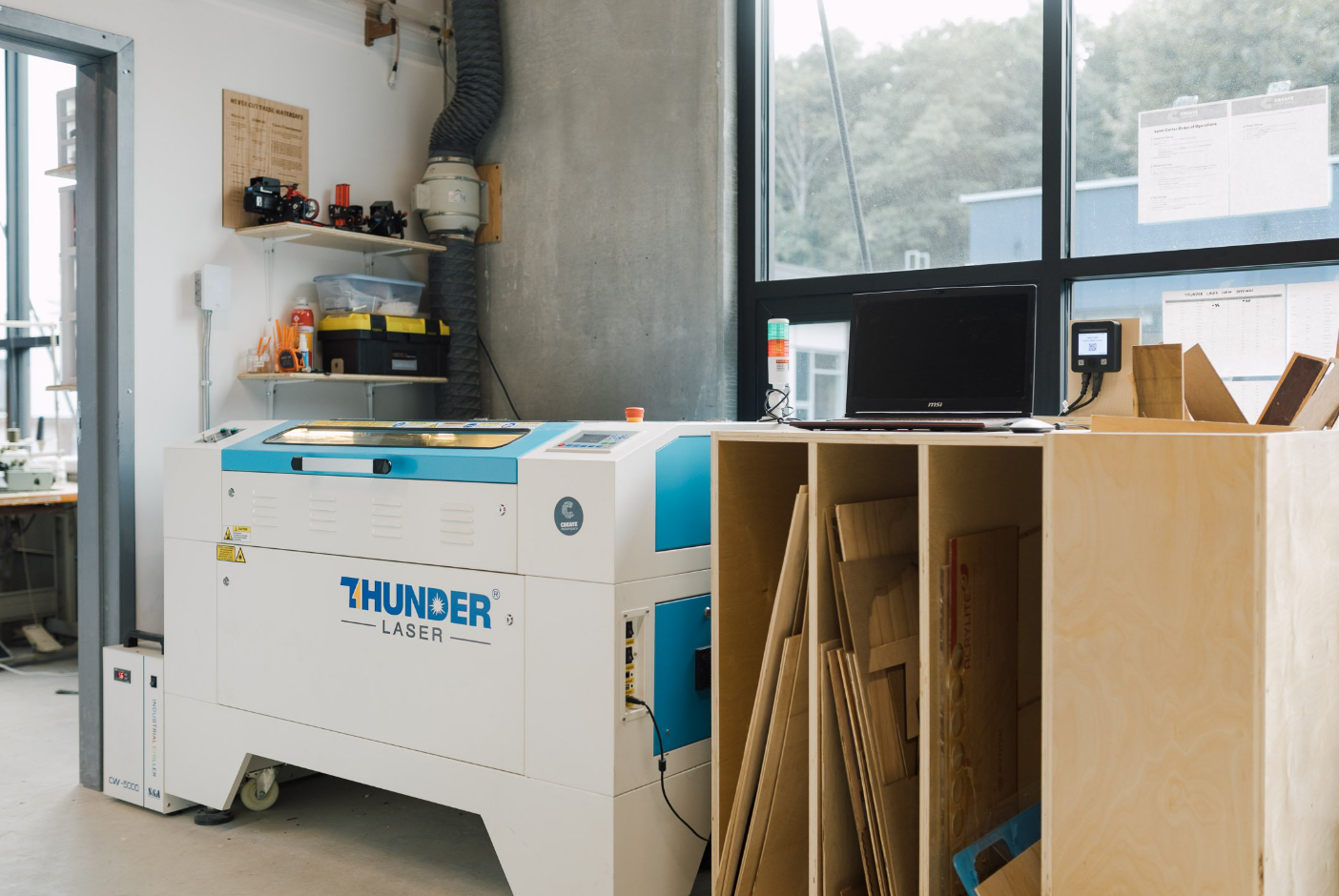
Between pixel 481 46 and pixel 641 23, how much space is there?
0.64 meters

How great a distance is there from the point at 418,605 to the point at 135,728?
1.22m

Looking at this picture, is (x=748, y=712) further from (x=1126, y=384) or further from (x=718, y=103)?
(x=718, y=103)

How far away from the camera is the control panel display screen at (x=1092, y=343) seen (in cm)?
247

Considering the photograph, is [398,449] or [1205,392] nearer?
[1205,392]

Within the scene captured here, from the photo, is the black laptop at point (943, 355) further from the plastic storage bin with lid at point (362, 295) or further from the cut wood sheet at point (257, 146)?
the cut wood sheet at point (257, 146)

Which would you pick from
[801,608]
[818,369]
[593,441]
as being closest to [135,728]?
[593,441]

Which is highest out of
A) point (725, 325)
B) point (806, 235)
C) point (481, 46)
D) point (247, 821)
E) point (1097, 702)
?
point (481, 46)

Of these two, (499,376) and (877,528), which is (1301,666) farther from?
(499,376)

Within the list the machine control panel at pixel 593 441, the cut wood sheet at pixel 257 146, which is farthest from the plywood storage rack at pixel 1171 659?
the cut wood sheet at pixel 257 146

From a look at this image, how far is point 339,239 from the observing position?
3.61m

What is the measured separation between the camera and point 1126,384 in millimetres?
2469

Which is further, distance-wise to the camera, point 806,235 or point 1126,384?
point 806,235

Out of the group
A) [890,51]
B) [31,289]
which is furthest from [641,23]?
[31,289]

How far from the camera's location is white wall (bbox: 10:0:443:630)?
3.17 metres
